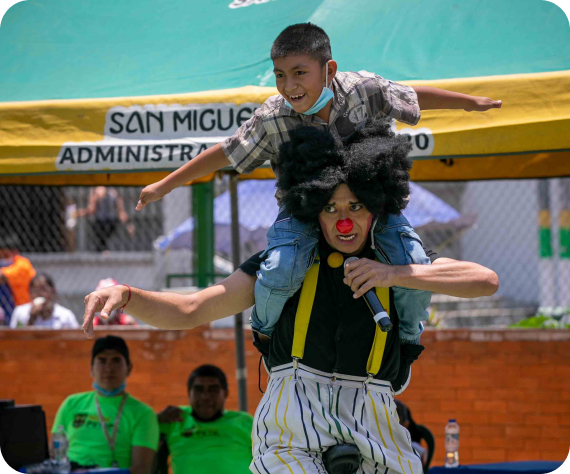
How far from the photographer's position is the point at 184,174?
330cm

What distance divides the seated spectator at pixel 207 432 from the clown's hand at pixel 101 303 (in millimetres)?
3191

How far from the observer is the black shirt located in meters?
2.91

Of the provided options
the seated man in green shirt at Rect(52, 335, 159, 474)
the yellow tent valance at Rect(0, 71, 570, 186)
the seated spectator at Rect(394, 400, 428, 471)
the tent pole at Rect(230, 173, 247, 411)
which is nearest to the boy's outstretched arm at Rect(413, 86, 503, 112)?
the yellow tent valance at Rect(0, 71, 570, 186)

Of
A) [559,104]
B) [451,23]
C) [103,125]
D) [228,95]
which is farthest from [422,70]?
[103,125]

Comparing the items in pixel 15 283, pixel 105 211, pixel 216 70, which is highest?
pixel 105 211

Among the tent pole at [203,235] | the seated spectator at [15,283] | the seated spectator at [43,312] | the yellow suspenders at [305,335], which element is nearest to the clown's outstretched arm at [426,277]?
the yellow suspenders at [305,335]

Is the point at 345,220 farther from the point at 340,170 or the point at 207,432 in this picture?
the point at 207,432

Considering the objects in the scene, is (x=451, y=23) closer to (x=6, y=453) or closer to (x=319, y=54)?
(x=319, y=54)

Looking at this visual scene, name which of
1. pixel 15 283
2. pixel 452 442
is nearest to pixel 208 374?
pixel 452 442

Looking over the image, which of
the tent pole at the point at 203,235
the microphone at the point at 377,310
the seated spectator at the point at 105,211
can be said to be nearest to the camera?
the microphone at the point at 377,310

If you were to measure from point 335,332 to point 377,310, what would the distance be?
0.87ft

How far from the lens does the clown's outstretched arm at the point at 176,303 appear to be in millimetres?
2541

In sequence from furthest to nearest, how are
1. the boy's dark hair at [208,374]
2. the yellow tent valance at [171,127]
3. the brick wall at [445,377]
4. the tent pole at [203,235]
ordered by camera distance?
the tent pole at [203,235]
the brick wall at [445,377]
the boy's dark hair at [208,374]
the yellow tent valance at [171,127]

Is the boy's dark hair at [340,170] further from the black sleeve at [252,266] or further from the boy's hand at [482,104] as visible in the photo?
the boy's hand at [482,104]
